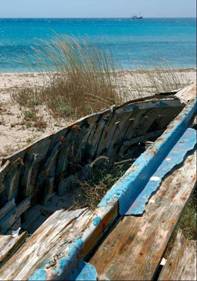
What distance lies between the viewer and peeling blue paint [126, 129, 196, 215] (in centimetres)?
215

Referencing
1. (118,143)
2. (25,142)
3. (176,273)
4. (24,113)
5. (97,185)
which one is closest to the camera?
(176,273)

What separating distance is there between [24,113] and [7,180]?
177 inches

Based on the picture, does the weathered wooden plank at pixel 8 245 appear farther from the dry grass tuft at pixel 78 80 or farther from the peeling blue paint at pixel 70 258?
the dry grass tuft at pixel 78 80

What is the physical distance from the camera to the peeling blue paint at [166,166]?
2.15 m

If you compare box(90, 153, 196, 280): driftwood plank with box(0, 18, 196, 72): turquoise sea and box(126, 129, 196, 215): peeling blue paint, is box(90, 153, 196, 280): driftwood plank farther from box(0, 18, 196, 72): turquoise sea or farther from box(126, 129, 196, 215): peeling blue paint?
box(0, 18, 196, 72): turquoise sea

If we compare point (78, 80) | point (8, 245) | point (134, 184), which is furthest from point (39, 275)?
point (78, 80)

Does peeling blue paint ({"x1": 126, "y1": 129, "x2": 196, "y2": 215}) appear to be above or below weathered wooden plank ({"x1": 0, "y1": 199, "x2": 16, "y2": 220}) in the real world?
→ above

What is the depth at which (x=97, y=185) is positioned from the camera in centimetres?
392

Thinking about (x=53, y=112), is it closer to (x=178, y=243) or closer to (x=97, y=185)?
(x=97, y=185)

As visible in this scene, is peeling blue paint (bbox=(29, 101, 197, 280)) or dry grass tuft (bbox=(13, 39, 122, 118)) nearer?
peeling blue paint (bbox=(29, 101, 197, 280))

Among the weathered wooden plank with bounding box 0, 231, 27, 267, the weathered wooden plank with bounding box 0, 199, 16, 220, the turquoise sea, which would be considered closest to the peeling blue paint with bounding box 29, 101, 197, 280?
the weathered wooden plank with bounding box 0, 231, 27, 267

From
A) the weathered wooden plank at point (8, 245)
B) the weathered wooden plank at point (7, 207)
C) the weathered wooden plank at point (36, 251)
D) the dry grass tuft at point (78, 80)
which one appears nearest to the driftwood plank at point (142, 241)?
the weathered wooden plank at point (36, 251)

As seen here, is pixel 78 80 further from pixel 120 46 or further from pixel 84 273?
pixel 120 46

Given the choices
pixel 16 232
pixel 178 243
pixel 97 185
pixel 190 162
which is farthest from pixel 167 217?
pixel 97 185
